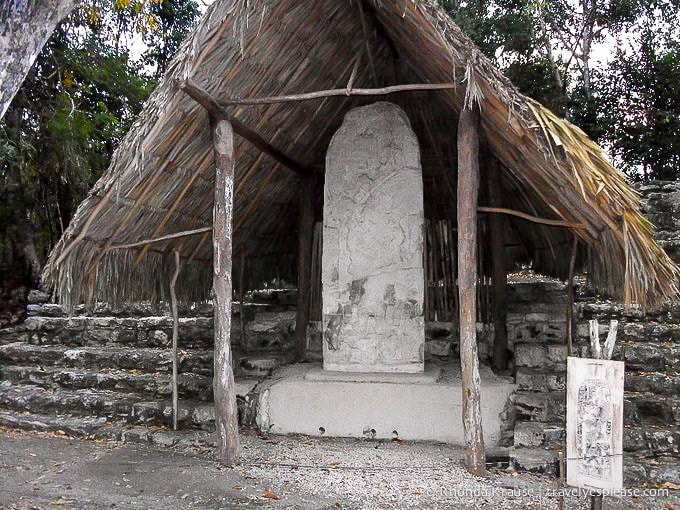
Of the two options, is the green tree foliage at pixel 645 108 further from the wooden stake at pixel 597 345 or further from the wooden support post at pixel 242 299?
the wooden stake at pixel 597 345

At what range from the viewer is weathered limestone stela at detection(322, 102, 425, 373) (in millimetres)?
4941

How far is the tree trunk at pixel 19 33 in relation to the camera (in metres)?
2.90

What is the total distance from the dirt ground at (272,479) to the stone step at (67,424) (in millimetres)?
258

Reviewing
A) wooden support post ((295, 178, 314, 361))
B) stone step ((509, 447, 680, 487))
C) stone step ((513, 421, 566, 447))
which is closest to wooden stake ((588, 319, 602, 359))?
stone step ((509, 447, 680, 487))

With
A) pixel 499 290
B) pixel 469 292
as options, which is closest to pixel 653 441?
pixel 469 292

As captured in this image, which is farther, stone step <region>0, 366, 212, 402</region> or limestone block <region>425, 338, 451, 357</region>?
limestone block <region>425, 338, 451, 357</region>

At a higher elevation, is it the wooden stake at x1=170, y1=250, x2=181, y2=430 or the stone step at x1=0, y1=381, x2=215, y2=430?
the wooden stake at x1=170, y1=250, x2=181, y2=430

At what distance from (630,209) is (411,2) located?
178 cm

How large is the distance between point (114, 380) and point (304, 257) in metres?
2.17

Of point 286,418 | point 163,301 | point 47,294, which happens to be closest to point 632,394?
point 286,418

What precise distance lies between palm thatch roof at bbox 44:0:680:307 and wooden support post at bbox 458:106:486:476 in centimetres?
17

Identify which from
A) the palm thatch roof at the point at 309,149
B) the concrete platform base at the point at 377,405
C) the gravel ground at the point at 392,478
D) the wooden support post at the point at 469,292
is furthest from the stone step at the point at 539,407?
the palm thatch roof at the point at 309,149

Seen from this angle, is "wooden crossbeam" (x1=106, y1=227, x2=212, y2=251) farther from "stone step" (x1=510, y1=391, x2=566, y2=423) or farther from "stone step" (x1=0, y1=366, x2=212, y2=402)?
"stone step" (x1=510, y1=391, x2=566, y2=423)

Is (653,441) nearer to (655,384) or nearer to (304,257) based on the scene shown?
(655,384)
